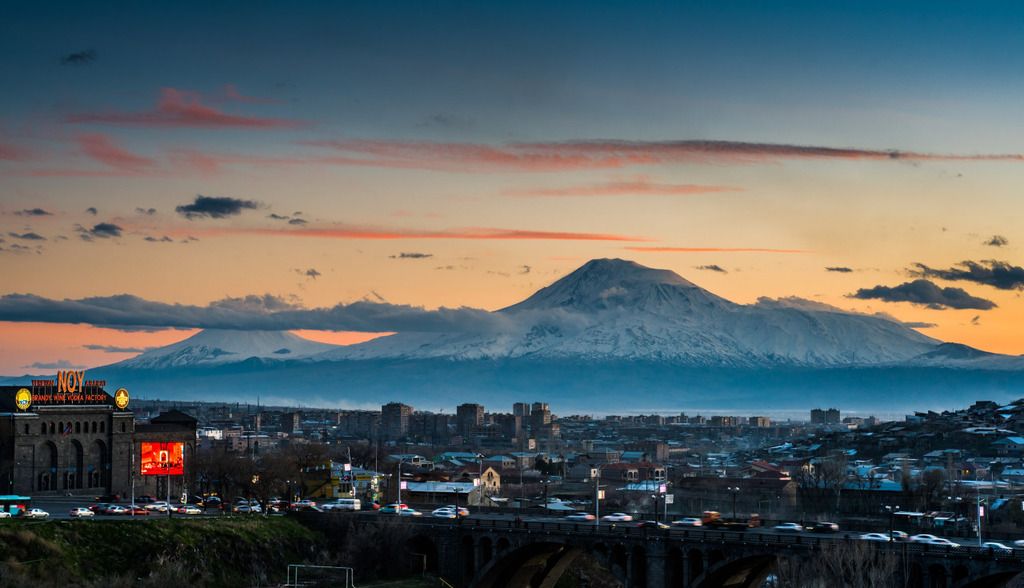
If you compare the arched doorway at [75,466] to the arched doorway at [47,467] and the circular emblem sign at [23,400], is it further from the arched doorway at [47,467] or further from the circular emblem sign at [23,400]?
the circular emblem sign at [23,400]

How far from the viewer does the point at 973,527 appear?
157m

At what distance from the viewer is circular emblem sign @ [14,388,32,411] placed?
520 ft

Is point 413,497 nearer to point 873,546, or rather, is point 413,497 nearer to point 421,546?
point 421,546

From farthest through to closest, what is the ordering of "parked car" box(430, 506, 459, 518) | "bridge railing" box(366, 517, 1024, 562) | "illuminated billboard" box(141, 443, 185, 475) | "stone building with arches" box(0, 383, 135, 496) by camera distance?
"stone building with arches" box(0, 383, 135, 496)
"illuminated billboard" box(141, 443, 185, 475)
"parked car" box(430, 506, 459, 518)
"bridge railing" box(366, 517, 1024, 562)

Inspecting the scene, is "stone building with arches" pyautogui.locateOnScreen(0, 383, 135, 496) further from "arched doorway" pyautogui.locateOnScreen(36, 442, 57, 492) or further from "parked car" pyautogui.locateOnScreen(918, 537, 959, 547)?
"parked car" pyautogui.locateOnScreen(918, 537, 959, 547)

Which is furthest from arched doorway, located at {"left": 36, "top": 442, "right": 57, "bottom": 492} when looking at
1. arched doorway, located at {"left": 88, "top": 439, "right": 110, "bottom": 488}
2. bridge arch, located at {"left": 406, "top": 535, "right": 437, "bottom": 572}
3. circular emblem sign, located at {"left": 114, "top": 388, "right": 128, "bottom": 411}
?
bridge arch, located at {"left": 406, "top": 535, "right": 437, "bottom": 572}

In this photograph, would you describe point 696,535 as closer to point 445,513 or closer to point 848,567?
point 848,567

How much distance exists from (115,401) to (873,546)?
90097 millimetres

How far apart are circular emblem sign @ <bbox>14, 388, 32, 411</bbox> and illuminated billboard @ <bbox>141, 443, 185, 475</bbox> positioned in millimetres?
13715

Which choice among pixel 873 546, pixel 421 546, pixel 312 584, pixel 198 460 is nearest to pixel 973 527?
pixel 873 546

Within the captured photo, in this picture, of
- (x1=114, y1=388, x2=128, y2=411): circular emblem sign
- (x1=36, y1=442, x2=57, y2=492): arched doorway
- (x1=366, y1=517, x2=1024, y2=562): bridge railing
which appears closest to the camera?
(x1=366, y1=517, x2=1024, y2=562): bridge railing

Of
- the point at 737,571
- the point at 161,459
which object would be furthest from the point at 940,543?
the point at 161,459

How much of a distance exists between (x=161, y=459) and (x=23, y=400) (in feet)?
55.5

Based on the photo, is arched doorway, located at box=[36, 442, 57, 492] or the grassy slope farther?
arched doorway, located at box=[36, 442, 57, 492]
